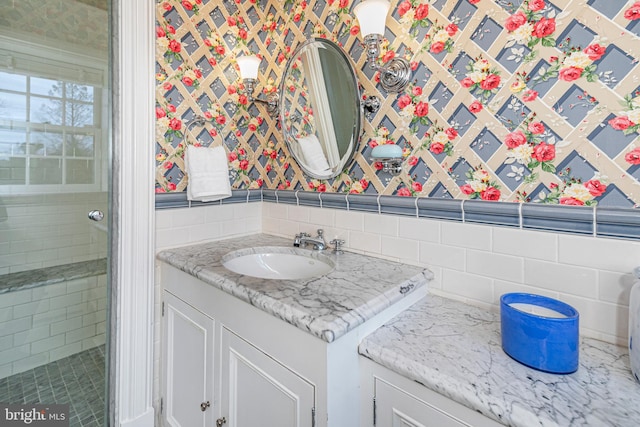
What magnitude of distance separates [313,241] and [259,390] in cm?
68

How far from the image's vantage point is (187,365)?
1.23m

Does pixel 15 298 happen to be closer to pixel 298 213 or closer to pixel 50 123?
pixel 50 123

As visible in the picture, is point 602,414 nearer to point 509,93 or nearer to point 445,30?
point 509,93

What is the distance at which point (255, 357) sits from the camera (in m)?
0.91

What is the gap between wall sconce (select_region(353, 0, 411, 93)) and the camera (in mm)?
1103

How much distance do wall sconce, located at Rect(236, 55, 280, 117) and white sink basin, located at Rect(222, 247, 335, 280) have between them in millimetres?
814

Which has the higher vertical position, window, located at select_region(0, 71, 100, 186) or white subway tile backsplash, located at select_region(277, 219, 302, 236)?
window, located at select_region(0, 71, 100, 186)

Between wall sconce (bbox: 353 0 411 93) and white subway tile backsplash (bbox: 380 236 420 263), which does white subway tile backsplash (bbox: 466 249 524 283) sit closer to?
white subway tile backsplash (bbox: 380 236 420 263)

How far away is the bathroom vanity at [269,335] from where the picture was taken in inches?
28.9

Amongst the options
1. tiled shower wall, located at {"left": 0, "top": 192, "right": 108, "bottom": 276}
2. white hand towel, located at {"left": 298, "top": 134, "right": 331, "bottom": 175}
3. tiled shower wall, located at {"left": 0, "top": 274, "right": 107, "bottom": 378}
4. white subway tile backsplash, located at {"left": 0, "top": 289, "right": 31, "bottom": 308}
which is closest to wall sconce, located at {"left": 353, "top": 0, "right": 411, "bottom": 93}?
white hand towel, located at {"left": 298, "top": 134, "right": 331, "bottom": 175}

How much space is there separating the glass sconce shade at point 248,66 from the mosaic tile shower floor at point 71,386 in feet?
4.97

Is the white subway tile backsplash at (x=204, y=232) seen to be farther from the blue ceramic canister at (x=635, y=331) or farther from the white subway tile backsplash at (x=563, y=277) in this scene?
the blue ceramic canister at (x=635, y=331)

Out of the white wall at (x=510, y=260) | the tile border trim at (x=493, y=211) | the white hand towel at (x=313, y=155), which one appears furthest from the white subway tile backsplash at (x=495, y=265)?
the white hand towel at (x=313, y=155)

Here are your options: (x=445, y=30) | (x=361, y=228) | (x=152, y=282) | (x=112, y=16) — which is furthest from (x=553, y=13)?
(x=152, y=282)
